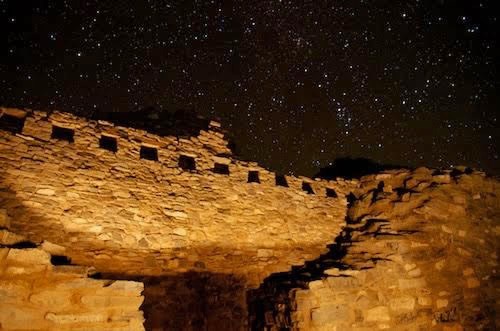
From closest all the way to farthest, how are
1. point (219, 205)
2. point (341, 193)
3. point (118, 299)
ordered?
point (118, 299)
point (219, 205)
point (341, 193)

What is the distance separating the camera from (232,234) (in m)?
8.23

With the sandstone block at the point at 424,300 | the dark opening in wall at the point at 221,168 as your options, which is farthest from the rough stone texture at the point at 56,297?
the sandstone block at the point at 424,300

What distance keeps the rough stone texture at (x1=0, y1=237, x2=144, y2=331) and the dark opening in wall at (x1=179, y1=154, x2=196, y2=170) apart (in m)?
4.50

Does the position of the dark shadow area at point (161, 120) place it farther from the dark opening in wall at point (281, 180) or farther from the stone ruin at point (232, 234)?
the dark opening in wall at point (281, 180)

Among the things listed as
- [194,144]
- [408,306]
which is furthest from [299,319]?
[194,144]

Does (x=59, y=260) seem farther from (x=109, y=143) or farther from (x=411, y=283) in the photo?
(x=411, y=283)

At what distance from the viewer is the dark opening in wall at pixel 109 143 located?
25.0 ft

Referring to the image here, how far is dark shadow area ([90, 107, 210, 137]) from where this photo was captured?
36.6 ft

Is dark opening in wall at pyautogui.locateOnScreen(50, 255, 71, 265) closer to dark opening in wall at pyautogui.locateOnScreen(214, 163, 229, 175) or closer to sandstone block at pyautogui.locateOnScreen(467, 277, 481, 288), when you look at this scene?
dark opening in wall at pyautogui.locateOnScreen(214, 163, 229, 175)

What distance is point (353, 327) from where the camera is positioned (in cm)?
673

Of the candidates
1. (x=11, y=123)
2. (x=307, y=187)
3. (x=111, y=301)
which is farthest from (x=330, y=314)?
(x=11, y=123)

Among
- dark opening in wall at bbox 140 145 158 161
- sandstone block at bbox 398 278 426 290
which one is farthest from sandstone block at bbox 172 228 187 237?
sandstone block at bbox 398 278 426 290

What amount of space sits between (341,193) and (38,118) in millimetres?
7952

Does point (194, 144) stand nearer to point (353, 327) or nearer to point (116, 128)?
point (116, 128)
